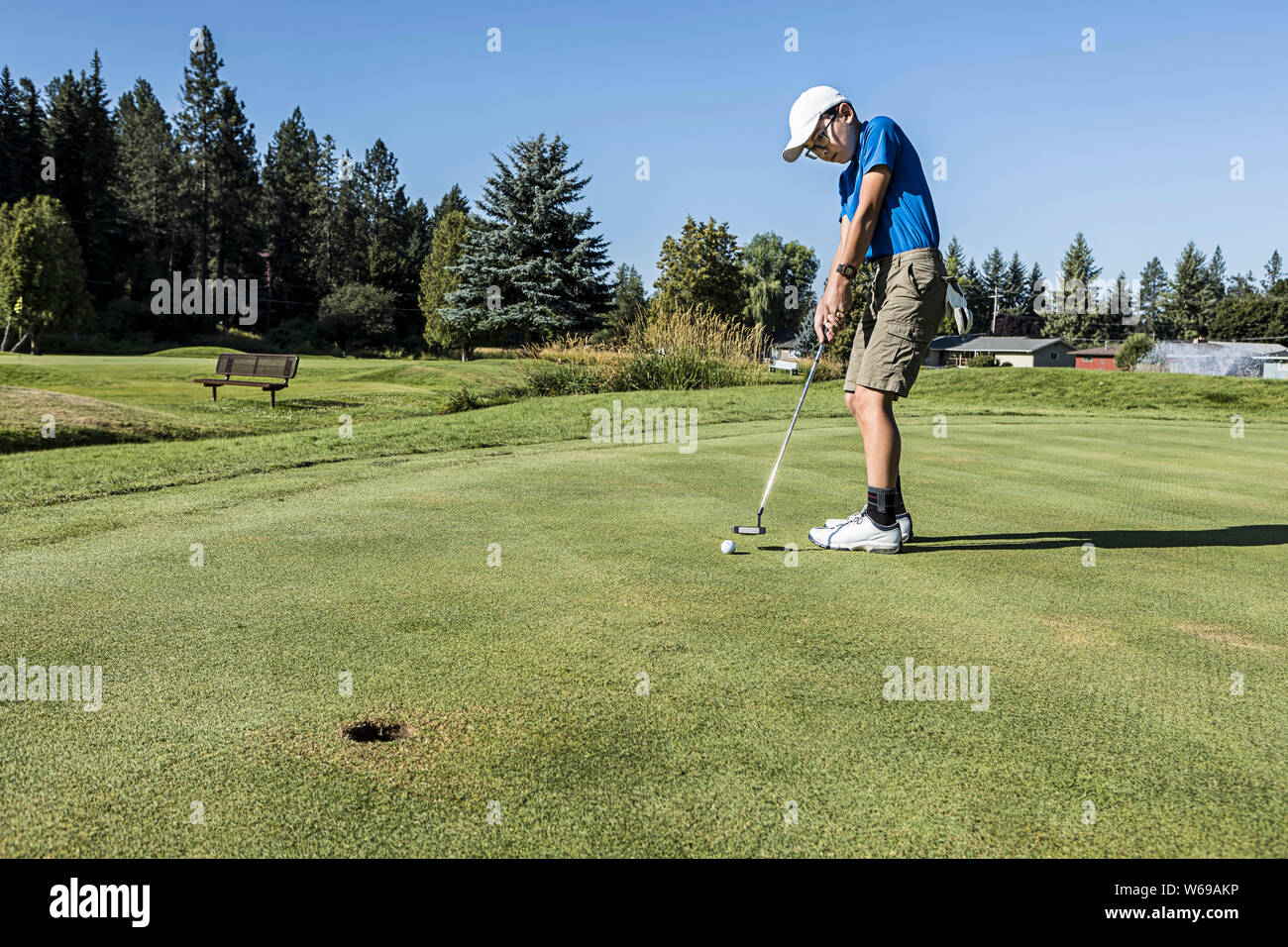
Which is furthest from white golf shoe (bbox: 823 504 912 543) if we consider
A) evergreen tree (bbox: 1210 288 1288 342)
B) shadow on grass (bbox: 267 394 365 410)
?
evergreen tree (bbox: 1210 288 1288 342)

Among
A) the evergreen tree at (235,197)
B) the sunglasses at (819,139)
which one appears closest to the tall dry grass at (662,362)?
the sunglasses at (819,139)

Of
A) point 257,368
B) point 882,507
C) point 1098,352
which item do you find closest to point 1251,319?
point 1098,352

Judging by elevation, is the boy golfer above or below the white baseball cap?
→ below

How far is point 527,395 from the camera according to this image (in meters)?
20.0

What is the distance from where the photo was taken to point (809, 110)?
491cm

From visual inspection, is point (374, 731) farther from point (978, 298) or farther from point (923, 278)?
point (978, 298)

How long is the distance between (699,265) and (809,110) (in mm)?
59558

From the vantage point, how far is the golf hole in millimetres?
2311

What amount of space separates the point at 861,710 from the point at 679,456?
19.8ft

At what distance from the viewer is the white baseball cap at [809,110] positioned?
4.89 metres

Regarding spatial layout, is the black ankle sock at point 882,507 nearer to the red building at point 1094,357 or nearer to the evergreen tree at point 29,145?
the evergreen tree at point 29,145

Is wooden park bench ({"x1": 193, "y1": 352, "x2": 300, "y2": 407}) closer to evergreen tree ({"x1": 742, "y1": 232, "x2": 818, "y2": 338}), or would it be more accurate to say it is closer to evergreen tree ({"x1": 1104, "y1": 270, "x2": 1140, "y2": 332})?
evergreen tree ({"x1": 742, "y1": 232, "x2": 818, "y2": 338})

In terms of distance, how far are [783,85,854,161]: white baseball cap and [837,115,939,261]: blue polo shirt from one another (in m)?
0.24
